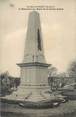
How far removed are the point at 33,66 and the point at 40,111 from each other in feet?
0.73

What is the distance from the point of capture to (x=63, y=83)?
1.18 m

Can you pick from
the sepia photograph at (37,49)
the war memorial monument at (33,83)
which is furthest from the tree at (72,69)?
the war memorial monument at (33,83)

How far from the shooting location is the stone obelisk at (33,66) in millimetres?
1165

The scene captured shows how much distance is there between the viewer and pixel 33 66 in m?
1.18

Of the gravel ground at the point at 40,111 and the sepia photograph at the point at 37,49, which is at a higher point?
the sepia photograph at the point at 37,49

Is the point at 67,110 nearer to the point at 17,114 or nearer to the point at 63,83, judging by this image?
the point at 63,83

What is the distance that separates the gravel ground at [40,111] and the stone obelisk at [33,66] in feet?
0.20

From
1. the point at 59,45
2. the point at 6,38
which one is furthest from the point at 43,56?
the point at 6,38

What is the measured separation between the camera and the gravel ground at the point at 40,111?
3.66 feet

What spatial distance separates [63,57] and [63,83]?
13cm

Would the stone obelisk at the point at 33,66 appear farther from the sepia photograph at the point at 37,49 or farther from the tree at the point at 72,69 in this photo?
the tree at the point at 72,69

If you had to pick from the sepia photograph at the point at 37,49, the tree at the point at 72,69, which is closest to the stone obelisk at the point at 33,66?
the sepia photograph at the point at 37,49

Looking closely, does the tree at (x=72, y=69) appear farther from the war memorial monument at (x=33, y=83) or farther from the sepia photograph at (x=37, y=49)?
the war memorial monument at (x=33, y=83)

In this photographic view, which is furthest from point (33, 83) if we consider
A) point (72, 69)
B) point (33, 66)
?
point (72, 69)
